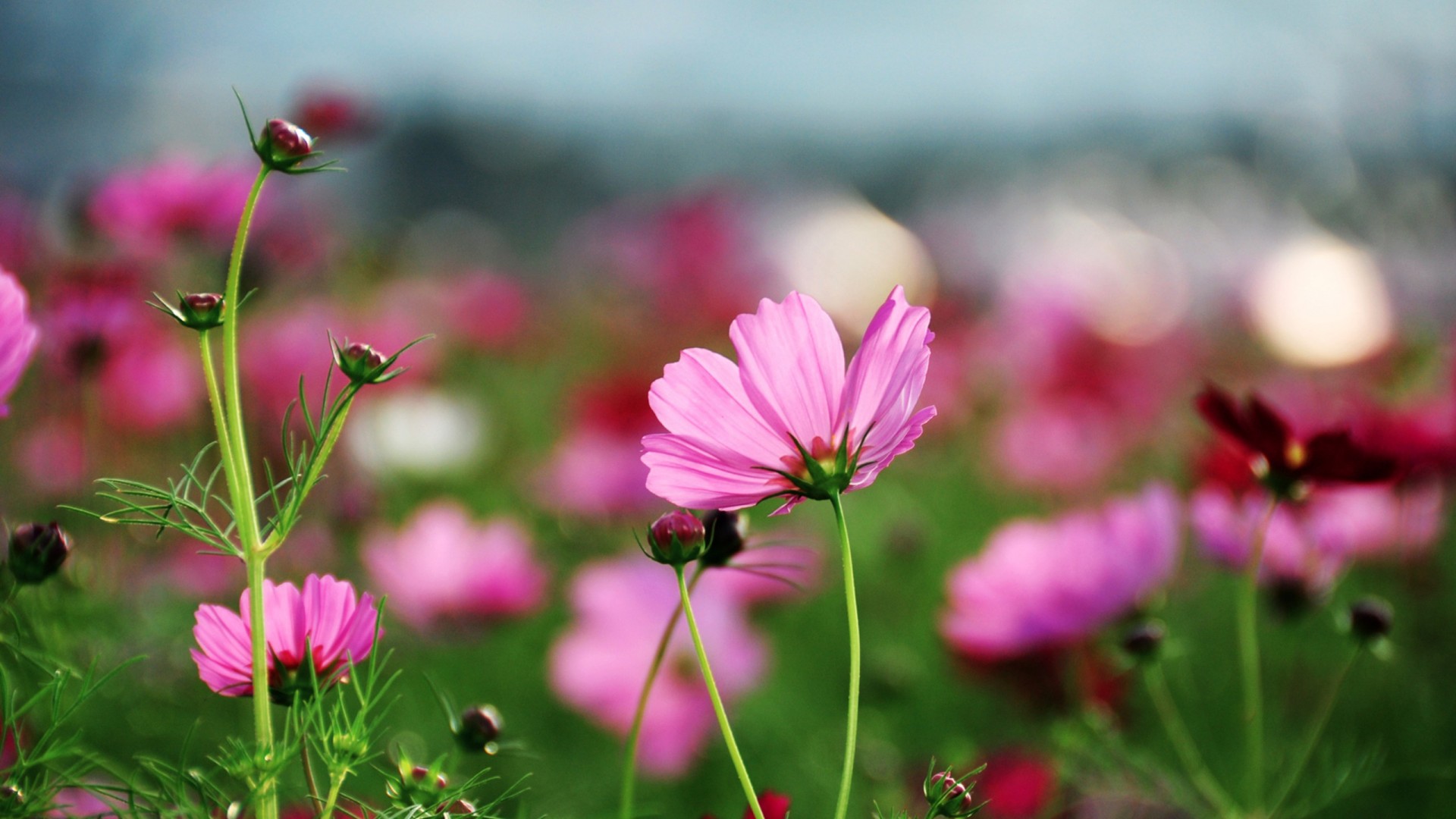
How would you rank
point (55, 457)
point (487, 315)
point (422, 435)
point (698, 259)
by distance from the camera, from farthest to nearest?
point (698, 259) → point (487, 315) → point (422, 435) → point (55, 457)

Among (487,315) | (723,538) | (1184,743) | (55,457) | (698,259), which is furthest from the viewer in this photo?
(698,259)

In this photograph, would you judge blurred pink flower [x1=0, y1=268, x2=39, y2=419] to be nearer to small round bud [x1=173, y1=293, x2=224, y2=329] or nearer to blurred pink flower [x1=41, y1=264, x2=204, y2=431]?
small round bud [x1=173, y1=293, x2=224, y2=329]

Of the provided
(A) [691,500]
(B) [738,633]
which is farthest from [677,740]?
(A) [691,500]

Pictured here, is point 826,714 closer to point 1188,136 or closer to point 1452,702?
point 1452,702

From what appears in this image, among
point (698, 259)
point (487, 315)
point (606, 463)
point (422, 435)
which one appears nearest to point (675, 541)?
point (606, 463)

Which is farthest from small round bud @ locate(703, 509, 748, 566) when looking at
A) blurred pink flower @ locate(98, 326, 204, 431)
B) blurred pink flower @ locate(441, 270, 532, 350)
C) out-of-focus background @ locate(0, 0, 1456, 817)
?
blurred pink flower @ locate(441, 270, 532, 350)

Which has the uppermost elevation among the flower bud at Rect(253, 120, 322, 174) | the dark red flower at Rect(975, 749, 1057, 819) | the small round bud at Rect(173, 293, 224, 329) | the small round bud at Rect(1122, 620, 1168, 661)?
the flower bud at Rect(253, 120, 322, 174)

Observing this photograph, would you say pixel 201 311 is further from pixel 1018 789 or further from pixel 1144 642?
pixel 1018 789
